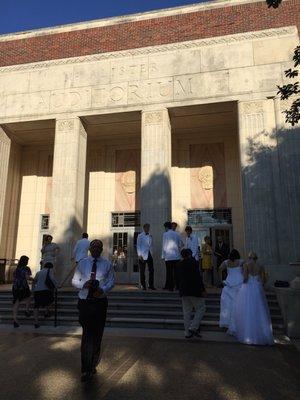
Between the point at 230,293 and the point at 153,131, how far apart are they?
8.05 m

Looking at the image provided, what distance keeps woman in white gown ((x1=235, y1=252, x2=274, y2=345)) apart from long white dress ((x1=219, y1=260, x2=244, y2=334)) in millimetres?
566

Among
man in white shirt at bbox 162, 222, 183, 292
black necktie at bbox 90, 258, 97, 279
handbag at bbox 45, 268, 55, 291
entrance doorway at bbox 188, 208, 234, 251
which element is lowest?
handbag at bbox 45, 268, 55, 291

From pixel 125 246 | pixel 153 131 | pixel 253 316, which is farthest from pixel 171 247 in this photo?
pixel 125 246

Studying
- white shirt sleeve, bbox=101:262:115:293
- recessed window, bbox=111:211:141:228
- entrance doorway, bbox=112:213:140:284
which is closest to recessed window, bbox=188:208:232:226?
recessed window, bbox=111:211:141:228

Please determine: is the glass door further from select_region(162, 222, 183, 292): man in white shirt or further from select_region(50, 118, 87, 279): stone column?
select_region(162, 222, 183, 292): man in white shirt

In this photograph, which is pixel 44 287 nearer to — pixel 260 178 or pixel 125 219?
pixel 260 178

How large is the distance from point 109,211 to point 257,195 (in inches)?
287

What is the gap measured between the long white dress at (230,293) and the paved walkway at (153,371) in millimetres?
1211

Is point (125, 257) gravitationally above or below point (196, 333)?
above

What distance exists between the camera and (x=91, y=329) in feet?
16.1

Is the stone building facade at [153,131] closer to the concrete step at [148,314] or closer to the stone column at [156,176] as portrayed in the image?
the stone column at [156,176]

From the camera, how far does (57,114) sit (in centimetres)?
1558

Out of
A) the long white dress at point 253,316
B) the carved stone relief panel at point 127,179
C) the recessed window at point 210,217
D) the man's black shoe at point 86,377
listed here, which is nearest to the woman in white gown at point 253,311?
the long white dress at point 253,316

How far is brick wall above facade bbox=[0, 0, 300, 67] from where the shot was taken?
14766 mm
